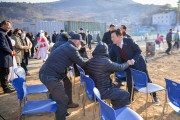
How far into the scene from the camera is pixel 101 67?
252cm

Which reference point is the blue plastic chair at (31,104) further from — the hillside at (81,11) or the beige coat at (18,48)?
the hillside at (81,11)

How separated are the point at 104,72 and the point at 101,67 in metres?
0.12

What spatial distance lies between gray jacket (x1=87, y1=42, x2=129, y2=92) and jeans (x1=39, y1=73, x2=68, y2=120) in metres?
0.65

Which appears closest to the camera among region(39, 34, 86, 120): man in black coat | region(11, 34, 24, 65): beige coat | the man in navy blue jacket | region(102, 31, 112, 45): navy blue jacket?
region(39, 34, 86, 120): man in black coat

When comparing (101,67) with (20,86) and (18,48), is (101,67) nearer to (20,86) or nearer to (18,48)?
(20,86)

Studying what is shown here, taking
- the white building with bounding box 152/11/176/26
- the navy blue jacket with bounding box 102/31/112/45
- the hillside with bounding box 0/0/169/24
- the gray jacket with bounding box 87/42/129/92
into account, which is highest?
the hillside with bounding box 0/0/169/24

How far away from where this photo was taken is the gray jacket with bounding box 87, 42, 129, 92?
2.51m

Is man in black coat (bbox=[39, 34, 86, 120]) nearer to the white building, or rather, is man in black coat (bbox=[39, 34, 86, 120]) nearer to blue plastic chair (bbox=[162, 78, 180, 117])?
blue plastic chair (bbox=[162, 78, 180, 117])

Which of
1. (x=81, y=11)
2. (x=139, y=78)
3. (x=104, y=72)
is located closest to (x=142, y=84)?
(x=139, y=78)

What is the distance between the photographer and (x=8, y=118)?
10.7 ft

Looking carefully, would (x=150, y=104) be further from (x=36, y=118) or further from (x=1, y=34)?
(x=1, y=34)

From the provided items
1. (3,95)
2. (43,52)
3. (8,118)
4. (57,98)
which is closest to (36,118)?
(8,118)

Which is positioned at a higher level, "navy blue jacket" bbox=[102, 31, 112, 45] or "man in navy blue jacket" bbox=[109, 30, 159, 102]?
"navy blue jacket" bbox=[102, 31, 112, 45]

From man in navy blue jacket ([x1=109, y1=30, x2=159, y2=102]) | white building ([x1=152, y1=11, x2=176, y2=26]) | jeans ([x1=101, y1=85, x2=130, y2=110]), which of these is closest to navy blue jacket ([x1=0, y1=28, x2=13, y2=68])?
man in navy blue jacket ([x1=109, y1=30, x2=159, y2=102])
